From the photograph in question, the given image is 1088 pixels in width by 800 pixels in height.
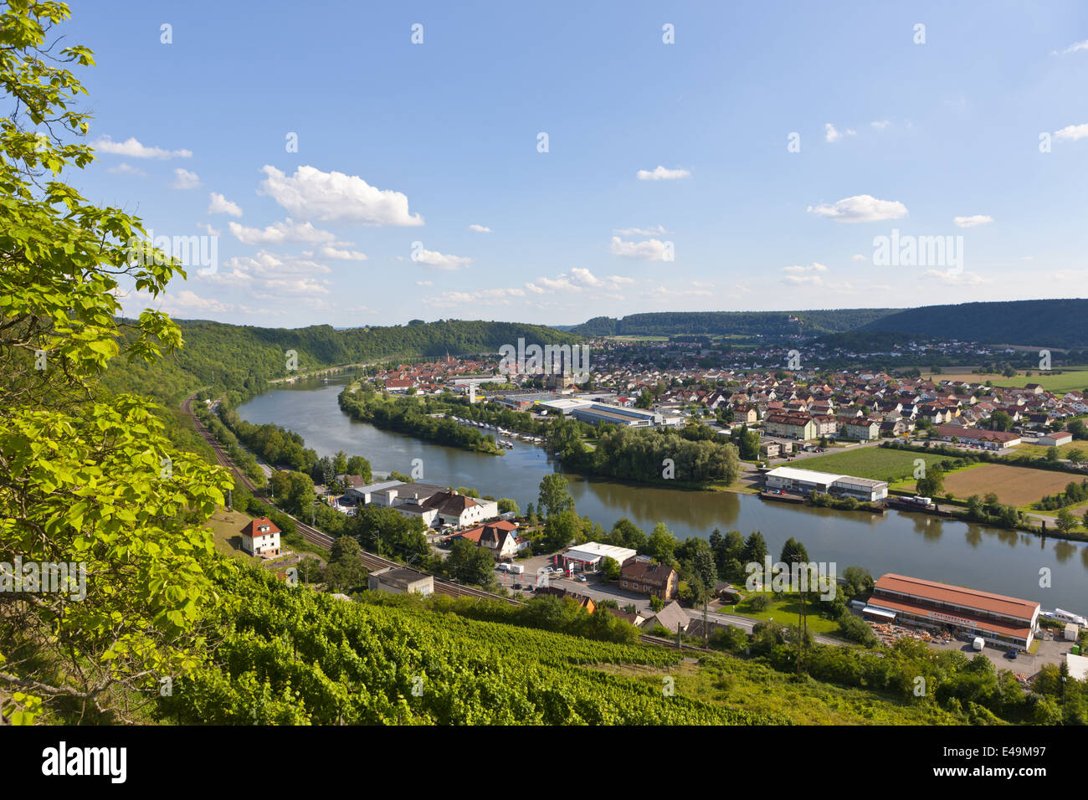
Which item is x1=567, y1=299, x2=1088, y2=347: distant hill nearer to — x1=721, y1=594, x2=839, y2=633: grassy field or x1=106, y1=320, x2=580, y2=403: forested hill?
x1=106, y1=320, x2=580, y2=403: forested hill

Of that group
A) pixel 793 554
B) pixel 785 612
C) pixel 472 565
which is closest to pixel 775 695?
pixel 785 612

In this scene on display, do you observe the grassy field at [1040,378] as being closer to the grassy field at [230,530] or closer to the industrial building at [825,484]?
the industrial building at [825,484]

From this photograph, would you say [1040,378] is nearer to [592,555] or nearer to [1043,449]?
[1043,449]

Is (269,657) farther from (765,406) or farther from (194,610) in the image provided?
(765,406)

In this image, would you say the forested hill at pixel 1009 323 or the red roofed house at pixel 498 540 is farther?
the forested hill at pixel 1009 323

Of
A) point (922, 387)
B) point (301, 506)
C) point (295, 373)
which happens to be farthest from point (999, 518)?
point (295, 373)

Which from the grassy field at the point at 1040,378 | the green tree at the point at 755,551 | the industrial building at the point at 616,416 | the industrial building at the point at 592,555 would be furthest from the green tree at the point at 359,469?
the grassy field at the point at 1040,378
